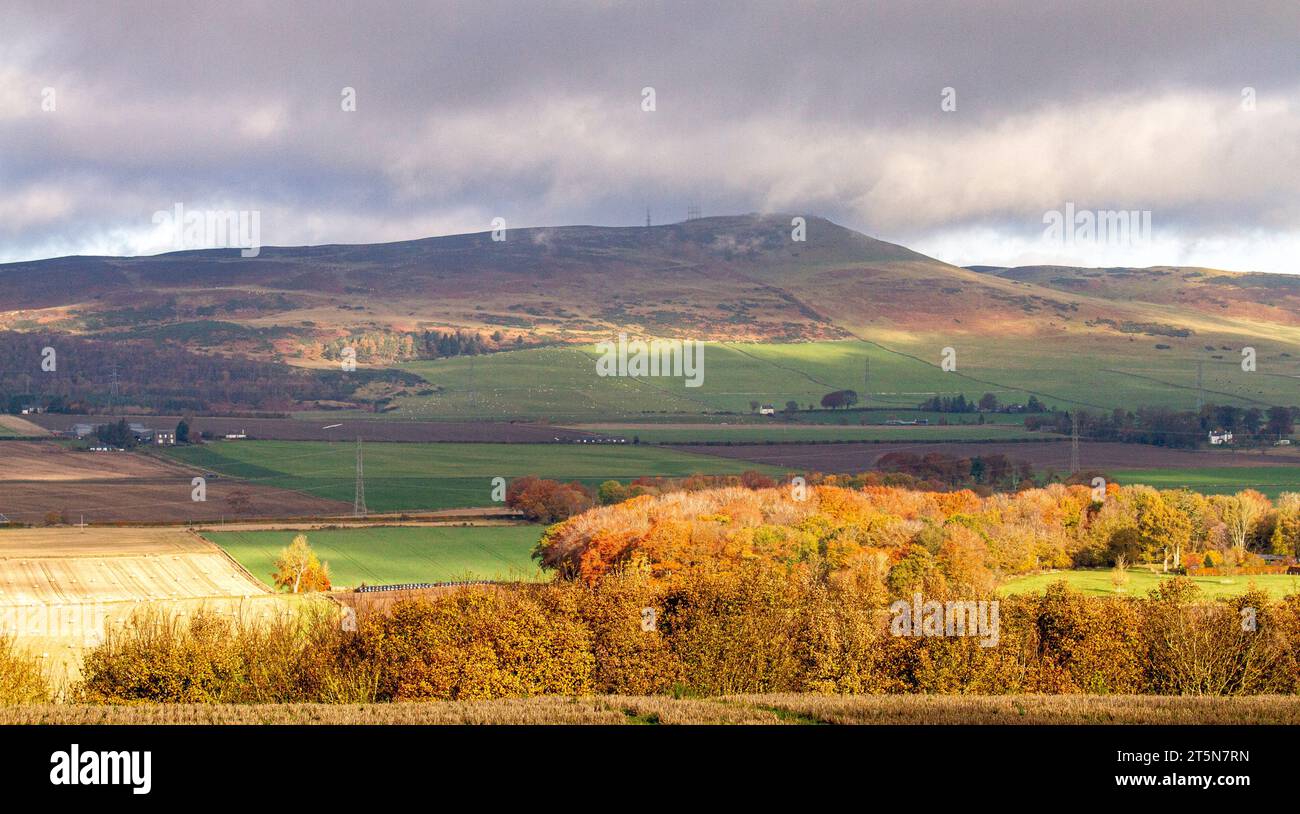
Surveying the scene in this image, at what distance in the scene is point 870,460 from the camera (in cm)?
13688

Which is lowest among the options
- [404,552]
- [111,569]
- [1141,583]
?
[1141,583]

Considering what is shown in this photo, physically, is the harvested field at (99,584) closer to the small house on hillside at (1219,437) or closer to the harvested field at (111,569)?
the harvested field at (111,569)

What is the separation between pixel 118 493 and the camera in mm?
109812

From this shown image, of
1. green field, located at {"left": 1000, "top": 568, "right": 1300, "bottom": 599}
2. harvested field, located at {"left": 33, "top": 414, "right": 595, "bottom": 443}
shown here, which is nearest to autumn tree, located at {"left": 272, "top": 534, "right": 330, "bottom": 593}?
green field, located at {"left": 1000, "top": 568, "right": 1300, "bottom": 599}

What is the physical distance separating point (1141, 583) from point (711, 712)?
55848mm

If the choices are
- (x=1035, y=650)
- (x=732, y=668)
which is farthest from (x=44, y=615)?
(x=1035, y=650)

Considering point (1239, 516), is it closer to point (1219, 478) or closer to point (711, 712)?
point (1219, 478)

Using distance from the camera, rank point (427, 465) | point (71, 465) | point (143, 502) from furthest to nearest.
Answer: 1. point (427, 465)
2. point (71, 465)
3. point (143, 502)

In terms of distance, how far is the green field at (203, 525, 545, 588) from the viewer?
7869 centimetres

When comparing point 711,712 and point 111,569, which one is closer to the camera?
point 711,712

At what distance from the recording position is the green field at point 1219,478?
114713 mm

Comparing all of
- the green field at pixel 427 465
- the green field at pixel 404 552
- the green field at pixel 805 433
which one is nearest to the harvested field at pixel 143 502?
the green field at pixel 427 465

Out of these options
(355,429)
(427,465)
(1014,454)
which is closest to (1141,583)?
(1014,454)

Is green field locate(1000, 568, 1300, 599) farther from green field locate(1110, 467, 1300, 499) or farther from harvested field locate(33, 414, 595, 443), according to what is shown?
harvested field locate(33, 414, 595, 443)
